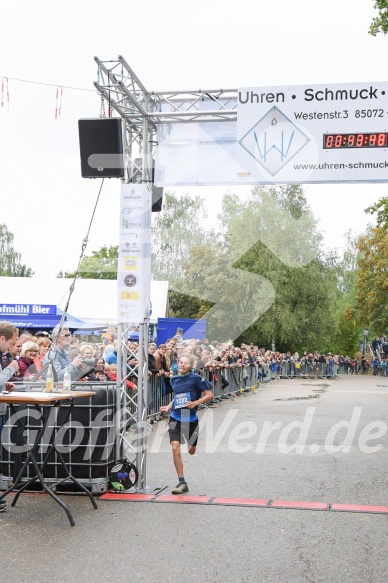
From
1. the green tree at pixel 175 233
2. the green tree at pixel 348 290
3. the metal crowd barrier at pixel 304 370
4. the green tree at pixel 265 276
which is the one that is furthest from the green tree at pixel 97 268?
the metal crowd barrier at pixel 304 370

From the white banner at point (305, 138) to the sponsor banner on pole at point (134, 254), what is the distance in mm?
652

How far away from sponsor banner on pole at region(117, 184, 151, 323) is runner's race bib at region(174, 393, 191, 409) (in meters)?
1.03

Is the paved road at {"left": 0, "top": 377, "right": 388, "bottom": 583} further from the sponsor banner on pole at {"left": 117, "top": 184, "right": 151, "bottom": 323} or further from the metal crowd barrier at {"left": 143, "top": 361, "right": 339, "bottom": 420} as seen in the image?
the metal crowd barrier at {"left": 143, "top": 361, "right": 339, "bottom": 420}

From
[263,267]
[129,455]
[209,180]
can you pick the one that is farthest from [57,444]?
[263,267]

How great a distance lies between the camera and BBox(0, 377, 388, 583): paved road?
564cm

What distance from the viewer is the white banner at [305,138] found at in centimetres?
866

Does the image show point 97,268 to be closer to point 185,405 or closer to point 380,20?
point 380,20

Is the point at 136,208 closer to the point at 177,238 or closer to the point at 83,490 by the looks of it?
the point at 83,490

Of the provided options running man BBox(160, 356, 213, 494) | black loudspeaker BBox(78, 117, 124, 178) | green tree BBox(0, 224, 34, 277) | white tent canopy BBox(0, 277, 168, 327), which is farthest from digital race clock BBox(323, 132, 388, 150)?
green tree BBox(0, 224, 34, 277)

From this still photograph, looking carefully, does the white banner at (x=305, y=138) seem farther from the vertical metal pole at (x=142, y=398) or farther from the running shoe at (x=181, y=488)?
the running shoe at (x=181, y=488)

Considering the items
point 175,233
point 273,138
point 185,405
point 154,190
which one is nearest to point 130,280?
point 154,190

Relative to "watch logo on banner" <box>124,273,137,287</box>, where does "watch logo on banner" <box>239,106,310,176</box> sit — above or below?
above

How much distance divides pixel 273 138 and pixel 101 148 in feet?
6.74

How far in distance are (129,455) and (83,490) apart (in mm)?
2936
